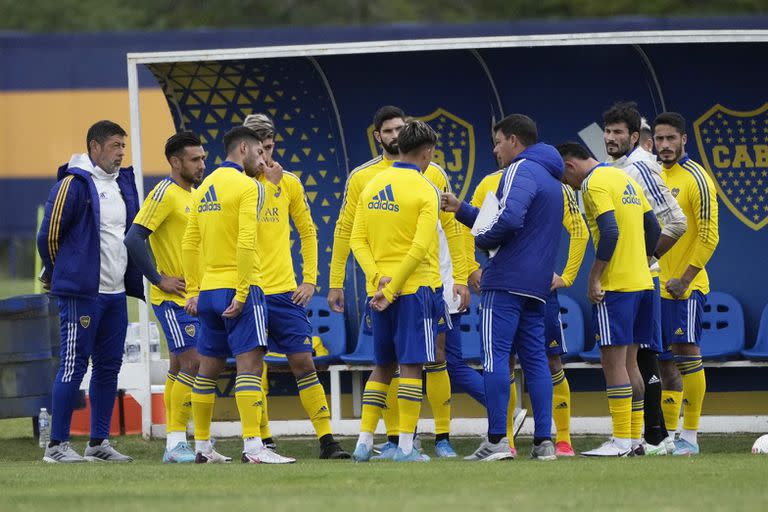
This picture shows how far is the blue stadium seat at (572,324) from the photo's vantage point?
10.9 m

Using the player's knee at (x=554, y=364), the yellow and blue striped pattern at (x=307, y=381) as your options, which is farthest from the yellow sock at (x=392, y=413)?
the player's knee at (x=554, y=364)

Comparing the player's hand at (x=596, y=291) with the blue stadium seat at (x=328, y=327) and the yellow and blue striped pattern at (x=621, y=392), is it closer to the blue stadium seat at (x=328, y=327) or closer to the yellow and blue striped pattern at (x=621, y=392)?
the yellow and blue striped pattern at (x=621, y=392)

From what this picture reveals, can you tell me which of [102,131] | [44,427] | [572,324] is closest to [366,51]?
[102,131]

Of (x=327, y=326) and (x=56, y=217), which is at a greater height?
(x=56, y=217)

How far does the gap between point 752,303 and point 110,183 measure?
4910 millimetres

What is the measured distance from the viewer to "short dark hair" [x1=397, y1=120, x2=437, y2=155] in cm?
818

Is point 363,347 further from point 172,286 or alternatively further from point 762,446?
point 762,446

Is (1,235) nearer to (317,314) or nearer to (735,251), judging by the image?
(317,314)

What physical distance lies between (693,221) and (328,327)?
3.29 meters

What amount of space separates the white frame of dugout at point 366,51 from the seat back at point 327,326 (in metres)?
0.34

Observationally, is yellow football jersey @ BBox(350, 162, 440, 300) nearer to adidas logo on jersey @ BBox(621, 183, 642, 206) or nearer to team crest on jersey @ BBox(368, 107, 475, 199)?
adidas logo on jersey @ BBox(621, 183, 642, 206)

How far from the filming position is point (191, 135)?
891 centimetres

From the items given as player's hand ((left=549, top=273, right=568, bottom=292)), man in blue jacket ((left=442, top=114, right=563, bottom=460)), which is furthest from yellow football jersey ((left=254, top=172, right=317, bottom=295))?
player's hand ((left=549, top=273, right=568, bottom=292))

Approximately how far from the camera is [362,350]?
10.9 metres
